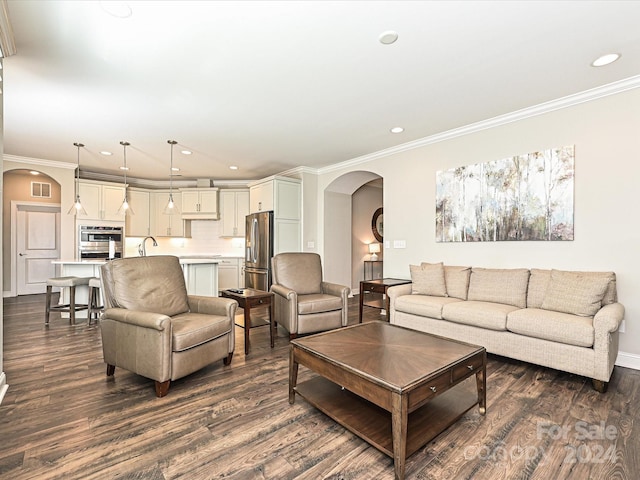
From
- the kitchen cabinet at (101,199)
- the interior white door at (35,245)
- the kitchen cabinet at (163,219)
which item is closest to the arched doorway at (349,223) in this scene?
the kitchen cabinet at (163,219)

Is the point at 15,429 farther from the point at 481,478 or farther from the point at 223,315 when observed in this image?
the point at 481,478

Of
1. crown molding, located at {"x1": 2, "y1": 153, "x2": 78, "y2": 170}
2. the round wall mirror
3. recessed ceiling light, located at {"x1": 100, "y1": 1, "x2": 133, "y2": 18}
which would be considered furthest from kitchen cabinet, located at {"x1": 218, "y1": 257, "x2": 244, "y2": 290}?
recessed ceiling light, located at {"x1": 100, "y1": 1, "x2": 133, "y2": 18}

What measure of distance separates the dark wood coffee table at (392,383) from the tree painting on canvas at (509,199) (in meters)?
2.06

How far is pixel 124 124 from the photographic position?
156 inches

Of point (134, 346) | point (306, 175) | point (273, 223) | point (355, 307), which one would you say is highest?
point (306, 175)

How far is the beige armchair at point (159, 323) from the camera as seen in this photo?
233 cm

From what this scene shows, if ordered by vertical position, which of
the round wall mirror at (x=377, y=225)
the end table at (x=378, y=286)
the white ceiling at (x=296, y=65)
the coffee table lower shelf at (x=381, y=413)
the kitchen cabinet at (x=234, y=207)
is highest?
the white ceiling at (x=296, y=65)

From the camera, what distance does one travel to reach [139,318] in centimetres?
238

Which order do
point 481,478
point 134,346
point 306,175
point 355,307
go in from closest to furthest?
point 481,478 → point 134,346 → point 355,307 → point 306,175

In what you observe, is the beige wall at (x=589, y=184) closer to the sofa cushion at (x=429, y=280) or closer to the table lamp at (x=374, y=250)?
the sofa cushion at (x=429, y=280)

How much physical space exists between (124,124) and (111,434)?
356 cm

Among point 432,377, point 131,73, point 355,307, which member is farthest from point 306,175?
point 432,377

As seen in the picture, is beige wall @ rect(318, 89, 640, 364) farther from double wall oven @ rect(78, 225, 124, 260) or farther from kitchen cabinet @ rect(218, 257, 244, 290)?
double wall oven @ rect(78, 225, 124, 260)

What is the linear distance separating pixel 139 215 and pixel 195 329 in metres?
5.74
